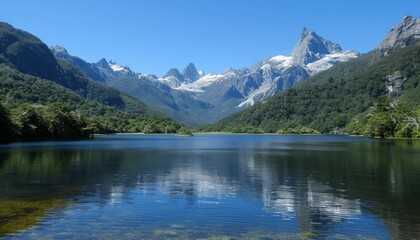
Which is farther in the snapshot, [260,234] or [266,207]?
[266,207]

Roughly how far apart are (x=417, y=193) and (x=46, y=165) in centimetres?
5559

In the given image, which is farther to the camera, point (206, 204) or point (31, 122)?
point (31, 122)

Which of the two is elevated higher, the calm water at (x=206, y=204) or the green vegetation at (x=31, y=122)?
the green vegetation at (x=31, y=122)

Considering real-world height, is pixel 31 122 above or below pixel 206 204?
above

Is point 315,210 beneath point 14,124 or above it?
beneath

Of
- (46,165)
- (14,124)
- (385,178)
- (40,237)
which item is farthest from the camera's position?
(14,124)

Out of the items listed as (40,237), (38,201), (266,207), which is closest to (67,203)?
(38,201)

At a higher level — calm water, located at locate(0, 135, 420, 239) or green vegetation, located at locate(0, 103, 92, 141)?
green vegetation, located at locate(0, 103, 92, 141)

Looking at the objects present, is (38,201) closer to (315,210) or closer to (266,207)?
(266,207)

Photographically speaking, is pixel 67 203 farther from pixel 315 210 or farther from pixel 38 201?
pixel 315 210

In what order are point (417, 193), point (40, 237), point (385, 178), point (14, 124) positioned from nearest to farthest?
point (40, 237)
point (417, 193)
point (385, 178)
point (14, 124)

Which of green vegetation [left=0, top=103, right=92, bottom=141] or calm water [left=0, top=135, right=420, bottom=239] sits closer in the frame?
calm water [left=0, top=135, right=420, bottom=239]

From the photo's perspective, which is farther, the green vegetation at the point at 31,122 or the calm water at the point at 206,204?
the green vegetation at the point at 31,122

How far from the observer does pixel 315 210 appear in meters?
34.7
